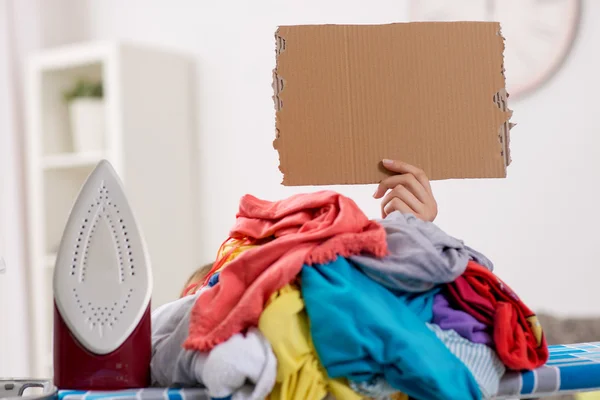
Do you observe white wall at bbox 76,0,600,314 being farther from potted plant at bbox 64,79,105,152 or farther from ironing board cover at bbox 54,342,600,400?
ironing board cover at bbox 54,342,600,400

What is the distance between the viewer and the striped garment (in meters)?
0.75

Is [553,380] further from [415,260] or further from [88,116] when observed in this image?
[88,116]

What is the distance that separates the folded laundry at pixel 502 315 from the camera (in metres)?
0.77

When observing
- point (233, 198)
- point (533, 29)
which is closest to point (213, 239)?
point (233, 198)

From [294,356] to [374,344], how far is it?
0.23ft

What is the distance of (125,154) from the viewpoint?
2.61 metres

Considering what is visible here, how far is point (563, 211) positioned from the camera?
7.16 feet

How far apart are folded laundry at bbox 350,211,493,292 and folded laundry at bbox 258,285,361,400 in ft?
0.27

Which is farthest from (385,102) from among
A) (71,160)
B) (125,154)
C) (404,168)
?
(71,160)

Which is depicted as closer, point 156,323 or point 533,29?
point 156,323

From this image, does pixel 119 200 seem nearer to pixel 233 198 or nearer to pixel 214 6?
pixel 233 198

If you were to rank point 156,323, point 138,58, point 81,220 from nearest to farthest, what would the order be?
point 81,220 → point 156,323 → point 138,58

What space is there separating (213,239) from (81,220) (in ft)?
6.70

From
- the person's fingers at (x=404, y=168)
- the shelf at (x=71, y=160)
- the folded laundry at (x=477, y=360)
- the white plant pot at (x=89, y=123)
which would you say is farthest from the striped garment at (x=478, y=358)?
the white plant pot at (x=89, y=123)
